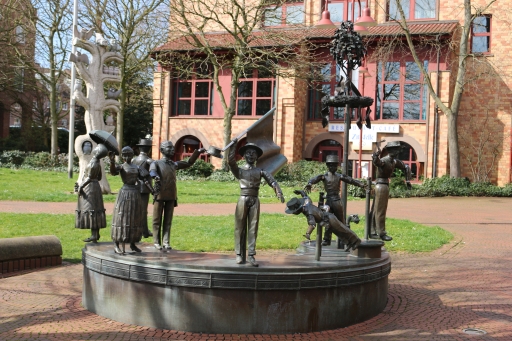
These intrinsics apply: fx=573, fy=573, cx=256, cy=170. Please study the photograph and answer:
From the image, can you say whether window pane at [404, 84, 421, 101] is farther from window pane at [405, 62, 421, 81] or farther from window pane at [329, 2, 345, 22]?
window pane at [329, 2, 345, 22]

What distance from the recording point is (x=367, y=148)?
30719mm

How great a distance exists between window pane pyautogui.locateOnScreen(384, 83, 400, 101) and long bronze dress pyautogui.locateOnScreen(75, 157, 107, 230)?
Result: 24.6m

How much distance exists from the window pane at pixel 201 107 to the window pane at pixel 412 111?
37.4ft

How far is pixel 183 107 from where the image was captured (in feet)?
113

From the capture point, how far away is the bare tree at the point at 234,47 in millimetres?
28859

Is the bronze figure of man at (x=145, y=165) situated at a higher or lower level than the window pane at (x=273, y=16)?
lower

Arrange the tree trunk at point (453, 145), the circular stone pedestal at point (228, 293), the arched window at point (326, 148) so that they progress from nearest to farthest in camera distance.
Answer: the circular stone pedestal at point (228, 293)
the tree trunk at point (453, 145)
the arched window at point (326, 148)

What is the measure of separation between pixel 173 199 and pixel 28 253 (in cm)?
337

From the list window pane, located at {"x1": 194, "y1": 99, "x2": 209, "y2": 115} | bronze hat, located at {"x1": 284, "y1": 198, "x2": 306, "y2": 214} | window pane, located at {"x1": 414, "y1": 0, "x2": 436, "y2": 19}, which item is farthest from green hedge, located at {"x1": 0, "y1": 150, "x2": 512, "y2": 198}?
bronze hat, located at {"x1": 284, "y1": 198, "x2": 306, "y2": 214}

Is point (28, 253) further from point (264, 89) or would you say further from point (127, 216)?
point (264, 89)

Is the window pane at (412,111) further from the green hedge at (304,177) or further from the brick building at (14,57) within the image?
the brick building at (14,57)

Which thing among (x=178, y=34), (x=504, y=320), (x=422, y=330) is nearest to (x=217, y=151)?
(x=422, y=330)

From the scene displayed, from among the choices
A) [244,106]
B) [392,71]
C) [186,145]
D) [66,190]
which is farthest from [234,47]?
[66,190]

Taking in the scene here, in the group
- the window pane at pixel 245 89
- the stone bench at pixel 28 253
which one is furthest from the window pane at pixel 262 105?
the stone bench at pixel 28 253
